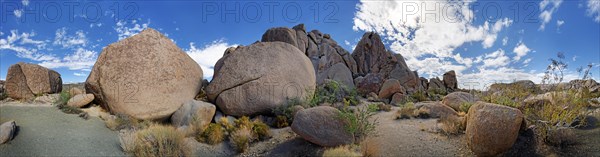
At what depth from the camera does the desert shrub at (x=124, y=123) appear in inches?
425

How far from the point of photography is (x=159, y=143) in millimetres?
8953

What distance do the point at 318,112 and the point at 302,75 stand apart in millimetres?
5706

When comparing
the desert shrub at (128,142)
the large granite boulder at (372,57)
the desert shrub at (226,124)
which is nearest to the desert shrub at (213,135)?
the desert shrub at (226,124)

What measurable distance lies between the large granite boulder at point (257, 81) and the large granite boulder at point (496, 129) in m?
7.26

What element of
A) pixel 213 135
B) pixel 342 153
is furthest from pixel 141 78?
pixel 342 153

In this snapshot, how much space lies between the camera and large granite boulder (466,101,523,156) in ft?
27.0

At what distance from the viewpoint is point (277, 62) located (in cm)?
1448

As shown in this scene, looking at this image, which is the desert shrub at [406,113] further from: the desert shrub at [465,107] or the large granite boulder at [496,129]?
the large granite boulder at [496,129]

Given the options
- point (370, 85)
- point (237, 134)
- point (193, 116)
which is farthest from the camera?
point (370, 85)

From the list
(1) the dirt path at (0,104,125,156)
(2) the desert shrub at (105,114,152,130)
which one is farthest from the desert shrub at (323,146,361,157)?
(2) the desert shrub at (105,114,152,130)

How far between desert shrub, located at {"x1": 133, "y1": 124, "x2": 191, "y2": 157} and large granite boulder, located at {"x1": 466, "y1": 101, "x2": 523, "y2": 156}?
755 centimetres

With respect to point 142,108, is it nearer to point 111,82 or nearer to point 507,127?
point 111,82

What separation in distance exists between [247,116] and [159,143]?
14.6 feet

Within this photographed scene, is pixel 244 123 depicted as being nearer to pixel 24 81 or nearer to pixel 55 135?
pixel 55 135
